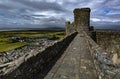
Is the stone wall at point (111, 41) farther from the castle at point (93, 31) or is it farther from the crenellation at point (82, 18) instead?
the crenellation at point (82, 18)

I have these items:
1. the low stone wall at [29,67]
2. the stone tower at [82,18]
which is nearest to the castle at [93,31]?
the stone tower at [82,18]

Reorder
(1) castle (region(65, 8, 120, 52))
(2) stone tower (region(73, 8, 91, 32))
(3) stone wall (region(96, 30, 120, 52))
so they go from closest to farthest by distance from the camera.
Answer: (3) stone wall (region(96, 30, 120, 52)) → (1) castle (region(65, 8, 120, 52)) → (2) stone tower (region(73, 8, 91, 32))

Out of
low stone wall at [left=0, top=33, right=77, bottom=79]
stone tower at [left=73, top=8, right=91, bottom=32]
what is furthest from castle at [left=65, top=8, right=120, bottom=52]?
low stone wall at [left=0, top=33, right=77, bottom=79]

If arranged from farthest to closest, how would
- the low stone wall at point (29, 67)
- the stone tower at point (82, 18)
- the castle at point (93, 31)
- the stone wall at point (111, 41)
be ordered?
1. the stone tower at point (82, 18)
2. the castle at point (93, 31)
3. the stone wall at point (111, 41)
4. the low stone wall at point (29, 67)

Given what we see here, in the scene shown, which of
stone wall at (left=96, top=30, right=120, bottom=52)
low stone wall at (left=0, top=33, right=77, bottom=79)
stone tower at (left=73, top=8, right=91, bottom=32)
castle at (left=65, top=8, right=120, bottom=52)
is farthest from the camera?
stone tower at (left=73, top=8, right=91, bottom=32)

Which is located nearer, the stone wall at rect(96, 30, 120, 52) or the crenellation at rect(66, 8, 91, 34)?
the stone wall at rect(96, 30, 120, 52)

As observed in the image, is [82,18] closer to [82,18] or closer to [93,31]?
Answer: [82,18]

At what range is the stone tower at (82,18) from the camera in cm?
2462

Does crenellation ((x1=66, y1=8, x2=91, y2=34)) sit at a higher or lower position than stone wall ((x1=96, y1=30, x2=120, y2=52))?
higher

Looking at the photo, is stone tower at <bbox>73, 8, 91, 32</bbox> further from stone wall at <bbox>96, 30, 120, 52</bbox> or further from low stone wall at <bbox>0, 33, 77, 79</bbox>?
low stone wall at <bbox>0, 33, 77, 79</bbox>

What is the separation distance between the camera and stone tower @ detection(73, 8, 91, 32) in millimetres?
24625

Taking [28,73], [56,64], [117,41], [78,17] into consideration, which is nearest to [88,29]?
[78,17]

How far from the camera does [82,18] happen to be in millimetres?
24844

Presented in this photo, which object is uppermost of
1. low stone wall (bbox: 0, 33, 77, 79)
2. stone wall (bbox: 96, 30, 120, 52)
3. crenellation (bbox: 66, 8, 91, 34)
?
crenellation (bbox: 66, 8, 91, 34)
